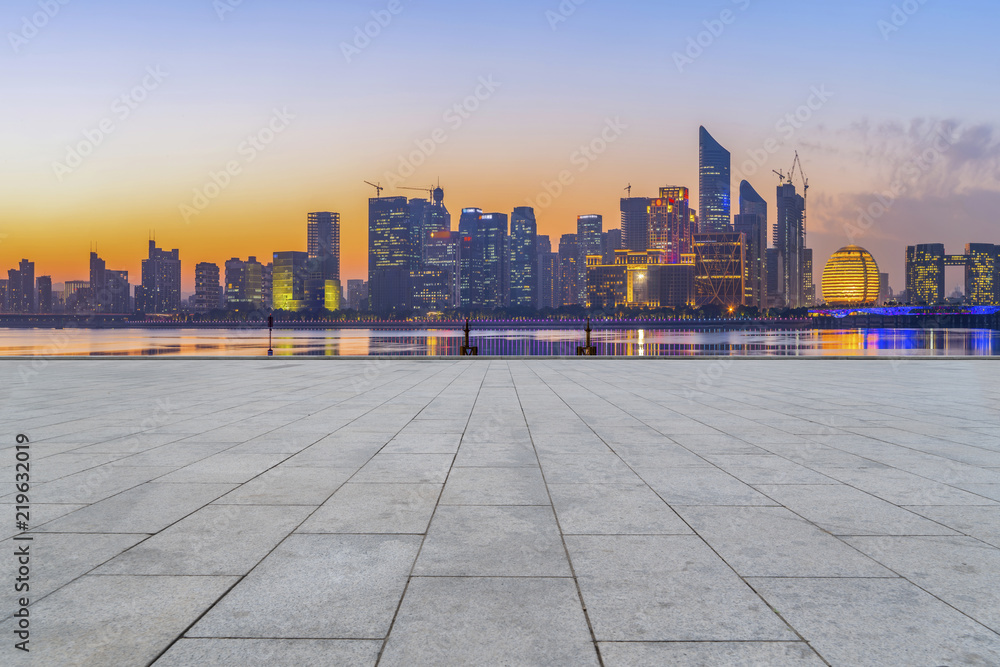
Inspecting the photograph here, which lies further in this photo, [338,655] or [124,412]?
[124,412]

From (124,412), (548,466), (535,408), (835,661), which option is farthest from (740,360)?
(835,661)

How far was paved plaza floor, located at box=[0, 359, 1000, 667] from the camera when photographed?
3.98m

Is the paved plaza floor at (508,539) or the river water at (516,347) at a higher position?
the paved plaza floor at (508,539)

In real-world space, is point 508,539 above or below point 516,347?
above

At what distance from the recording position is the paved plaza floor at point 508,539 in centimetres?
398

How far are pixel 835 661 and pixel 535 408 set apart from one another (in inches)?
428

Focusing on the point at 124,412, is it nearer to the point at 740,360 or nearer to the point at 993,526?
the point at 993,526

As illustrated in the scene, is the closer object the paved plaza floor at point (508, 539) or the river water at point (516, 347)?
the paved plaza floor at point (508, 539)

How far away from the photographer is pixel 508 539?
227 inches

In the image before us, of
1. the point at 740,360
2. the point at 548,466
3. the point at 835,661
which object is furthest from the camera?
the point at 740,360

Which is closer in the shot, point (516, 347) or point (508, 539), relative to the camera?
point (508, 539)

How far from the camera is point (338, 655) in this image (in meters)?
3.79

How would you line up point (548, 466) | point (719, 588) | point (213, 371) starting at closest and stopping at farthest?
point (719, 588) → point (548, 466) → point (213, 371)

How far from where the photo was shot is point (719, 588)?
4711mm
